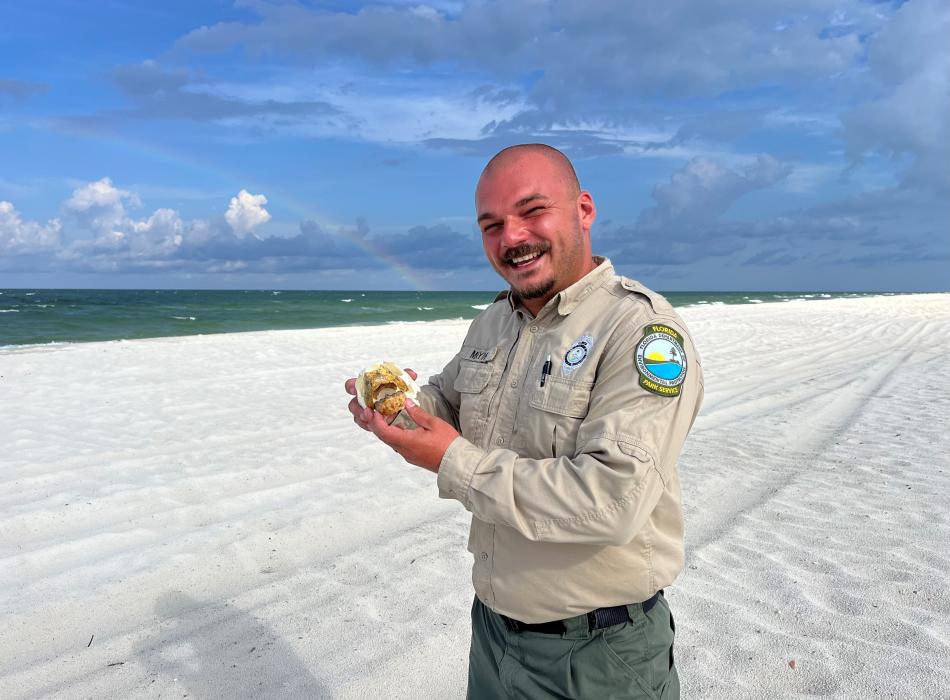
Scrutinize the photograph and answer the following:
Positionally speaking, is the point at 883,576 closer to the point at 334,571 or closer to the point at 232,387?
the point at 334,571

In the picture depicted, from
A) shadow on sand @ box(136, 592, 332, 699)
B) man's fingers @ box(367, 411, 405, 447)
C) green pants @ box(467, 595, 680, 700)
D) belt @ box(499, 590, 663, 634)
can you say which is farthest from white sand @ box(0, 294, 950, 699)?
man's fingers @ box(367, 411, 405, 447)

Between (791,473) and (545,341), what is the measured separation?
16.6 ft

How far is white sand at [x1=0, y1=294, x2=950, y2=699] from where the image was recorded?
3.26 meters

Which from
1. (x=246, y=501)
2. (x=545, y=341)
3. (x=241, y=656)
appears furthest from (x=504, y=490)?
(x=246, y=501)

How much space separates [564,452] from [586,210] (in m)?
0.65

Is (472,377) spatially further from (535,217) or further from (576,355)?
(535,217)

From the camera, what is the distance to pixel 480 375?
6.52ft

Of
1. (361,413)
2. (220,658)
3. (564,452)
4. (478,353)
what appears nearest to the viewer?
(564,452)

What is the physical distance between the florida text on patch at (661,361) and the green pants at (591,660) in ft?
1.97

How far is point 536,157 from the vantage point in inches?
70.6

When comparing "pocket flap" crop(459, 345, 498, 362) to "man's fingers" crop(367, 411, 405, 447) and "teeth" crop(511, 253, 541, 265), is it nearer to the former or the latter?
"teeth" crop(511, 253, 541, 265)

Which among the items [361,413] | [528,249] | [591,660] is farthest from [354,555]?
[528,249]

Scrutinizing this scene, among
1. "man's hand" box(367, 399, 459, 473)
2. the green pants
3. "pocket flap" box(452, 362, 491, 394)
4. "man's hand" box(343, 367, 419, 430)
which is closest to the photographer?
"man's hand" box(367, 399, 459, 473)

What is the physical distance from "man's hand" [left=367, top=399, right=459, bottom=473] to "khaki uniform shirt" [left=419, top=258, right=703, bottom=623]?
0.03m
